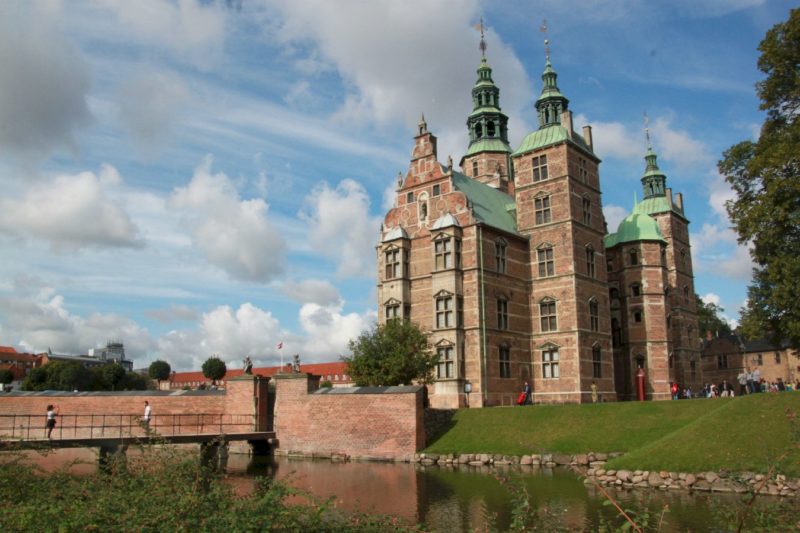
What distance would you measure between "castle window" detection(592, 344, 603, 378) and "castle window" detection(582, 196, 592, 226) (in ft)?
26.6

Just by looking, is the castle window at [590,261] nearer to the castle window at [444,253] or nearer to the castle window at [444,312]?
the castle window at [444,253]

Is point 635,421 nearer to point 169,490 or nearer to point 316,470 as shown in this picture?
point 316,470

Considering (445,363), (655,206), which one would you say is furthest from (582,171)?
(445,363)

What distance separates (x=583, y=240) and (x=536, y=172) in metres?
5.35

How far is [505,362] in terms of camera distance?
40844mm

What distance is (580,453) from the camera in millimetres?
27969

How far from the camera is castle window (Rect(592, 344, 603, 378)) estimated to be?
4203 cm

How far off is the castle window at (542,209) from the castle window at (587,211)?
267cm

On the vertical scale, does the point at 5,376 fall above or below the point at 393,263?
below

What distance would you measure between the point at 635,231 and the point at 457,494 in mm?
33023

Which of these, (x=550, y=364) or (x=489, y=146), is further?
(x=489, y=146)

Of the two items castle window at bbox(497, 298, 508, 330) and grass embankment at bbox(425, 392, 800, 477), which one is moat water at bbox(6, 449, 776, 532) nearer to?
grass embankment at bbox(425, 392, 800, 477)

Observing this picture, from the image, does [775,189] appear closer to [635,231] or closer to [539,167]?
[539,167]

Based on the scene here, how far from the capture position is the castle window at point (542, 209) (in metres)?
43.4
